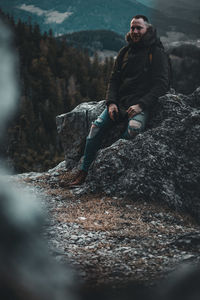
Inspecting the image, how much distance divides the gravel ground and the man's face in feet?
12.2

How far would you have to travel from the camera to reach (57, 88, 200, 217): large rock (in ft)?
18.7

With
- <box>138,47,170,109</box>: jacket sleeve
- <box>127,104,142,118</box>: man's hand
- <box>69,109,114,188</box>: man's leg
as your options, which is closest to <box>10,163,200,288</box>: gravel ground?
<box>69,109,114,188</box>: man's leg

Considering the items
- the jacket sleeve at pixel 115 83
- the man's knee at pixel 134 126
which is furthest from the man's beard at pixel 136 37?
the man's knee at pixel 134 126

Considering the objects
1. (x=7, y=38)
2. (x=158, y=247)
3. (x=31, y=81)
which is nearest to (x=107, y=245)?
(x=158, y=247)

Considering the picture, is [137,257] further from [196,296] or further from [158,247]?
[196,296]

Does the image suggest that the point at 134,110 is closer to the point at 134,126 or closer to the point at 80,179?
the point at 134,126

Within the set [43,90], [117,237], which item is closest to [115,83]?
[117,237]

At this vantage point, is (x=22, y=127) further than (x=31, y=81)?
No

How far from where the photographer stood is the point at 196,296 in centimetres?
209

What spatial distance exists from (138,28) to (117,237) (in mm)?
4605

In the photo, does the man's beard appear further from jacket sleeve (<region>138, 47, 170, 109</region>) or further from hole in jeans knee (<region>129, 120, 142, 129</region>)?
hole in jeans knee (<region>129, 120, 142, 129</region>)

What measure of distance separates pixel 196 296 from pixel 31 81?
255 feet

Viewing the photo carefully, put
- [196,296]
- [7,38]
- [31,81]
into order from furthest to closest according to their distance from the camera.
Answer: [7,38] < [31,81] < [196,296]

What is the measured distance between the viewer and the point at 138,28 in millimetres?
6172
